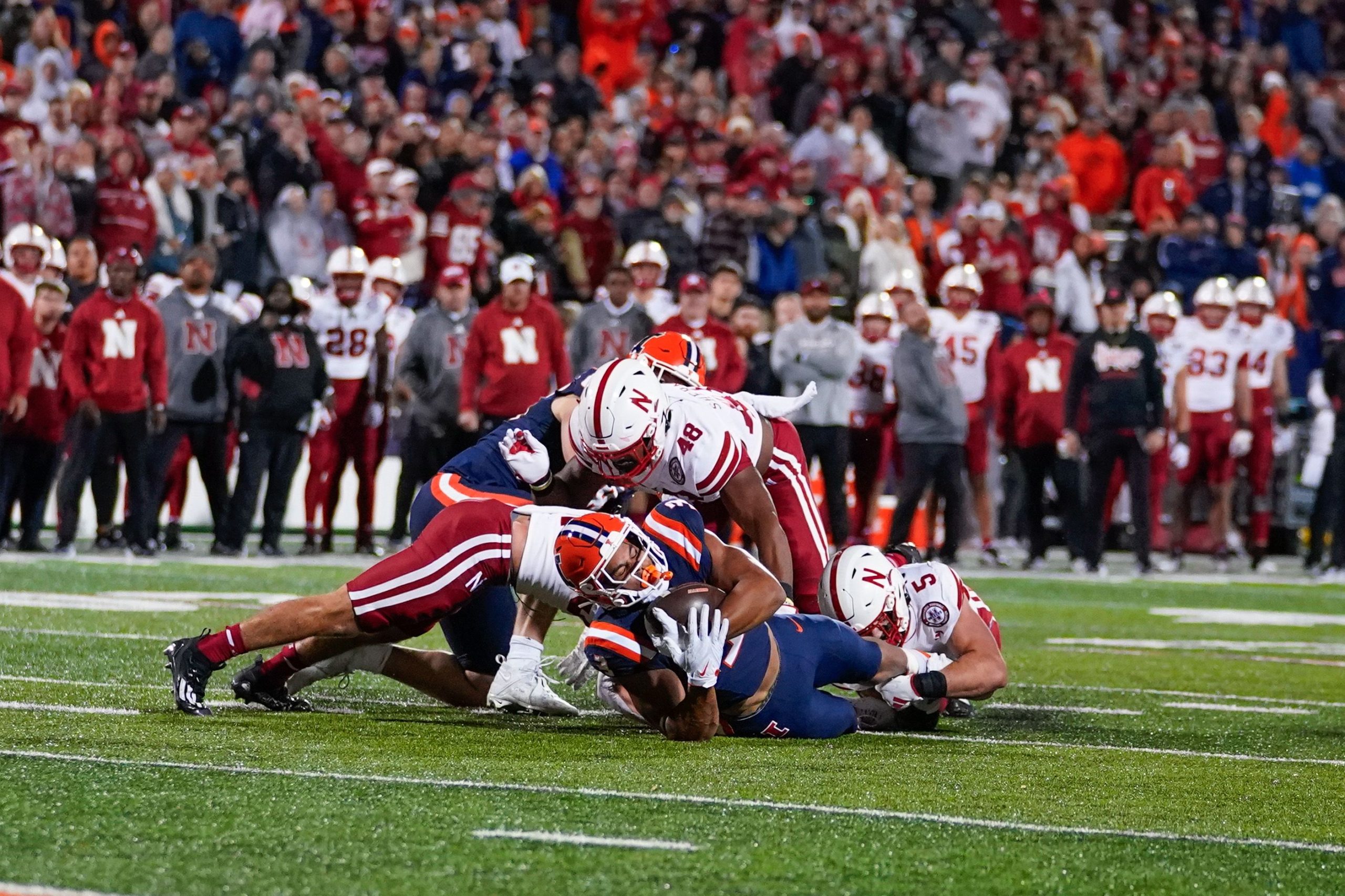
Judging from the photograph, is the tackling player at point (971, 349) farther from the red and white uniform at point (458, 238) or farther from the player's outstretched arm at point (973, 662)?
the player's outstretched arm at point (973, 662)

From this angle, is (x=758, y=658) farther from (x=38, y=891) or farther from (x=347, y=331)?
(x=347, y=331)

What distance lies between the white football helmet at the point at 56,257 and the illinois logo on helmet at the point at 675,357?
7.19m

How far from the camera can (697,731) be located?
608 centimetres

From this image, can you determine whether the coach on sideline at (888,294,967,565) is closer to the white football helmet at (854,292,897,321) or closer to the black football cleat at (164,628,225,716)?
the white football helmet at (854,292,897,321)

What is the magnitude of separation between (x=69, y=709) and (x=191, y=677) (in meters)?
0.39

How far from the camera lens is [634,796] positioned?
4910 millimetres

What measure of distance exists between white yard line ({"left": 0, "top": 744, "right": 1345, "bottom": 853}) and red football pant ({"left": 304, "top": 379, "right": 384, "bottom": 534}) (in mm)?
9183

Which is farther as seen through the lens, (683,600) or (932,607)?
(932,607)

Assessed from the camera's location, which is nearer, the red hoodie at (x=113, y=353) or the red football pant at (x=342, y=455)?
the red hoodie at (x=113, y=353)

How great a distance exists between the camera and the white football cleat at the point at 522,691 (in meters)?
6.57


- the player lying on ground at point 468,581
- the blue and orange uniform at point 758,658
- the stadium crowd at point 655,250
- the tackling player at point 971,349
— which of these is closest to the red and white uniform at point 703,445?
the blue and orange uniform at point 758,658

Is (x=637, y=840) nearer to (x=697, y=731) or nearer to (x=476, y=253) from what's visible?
(x=697, y=731)

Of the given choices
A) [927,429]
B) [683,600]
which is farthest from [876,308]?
[683,600]

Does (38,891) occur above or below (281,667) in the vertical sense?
below
